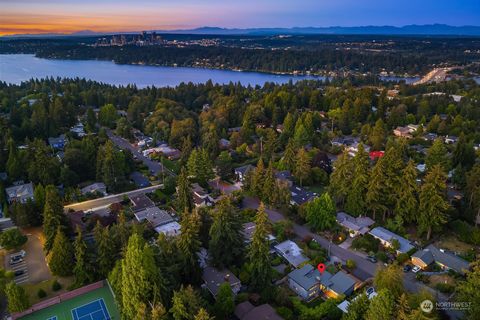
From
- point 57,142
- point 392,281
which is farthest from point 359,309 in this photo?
point 57,142

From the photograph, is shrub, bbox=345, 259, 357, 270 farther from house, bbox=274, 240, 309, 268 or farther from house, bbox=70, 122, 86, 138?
house, bbox=70, 122, 86, 138

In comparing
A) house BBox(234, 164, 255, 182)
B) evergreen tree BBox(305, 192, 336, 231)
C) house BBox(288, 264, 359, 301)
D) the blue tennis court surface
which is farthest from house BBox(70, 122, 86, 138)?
house BBox(288, 264, 359, 301)

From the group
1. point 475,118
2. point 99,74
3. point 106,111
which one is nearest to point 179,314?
point 106,111

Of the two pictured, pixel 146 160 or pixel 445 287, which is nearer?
pixel 445 287

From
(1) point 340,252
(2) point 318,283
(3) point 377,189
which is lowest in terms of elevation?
(1) point 340,252

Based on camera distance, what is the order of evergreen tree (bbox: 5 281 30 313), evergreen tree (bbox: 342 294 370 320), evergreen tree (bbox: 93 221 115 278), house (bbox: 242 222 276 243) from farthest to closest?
house (bbox: 242 222 276 243) < evergreen tree (bbox: 93 221 115 278) < evergreen tree (bbox: 5 281 30 313) < evergreen tree (bbox: 342 294 370 320)

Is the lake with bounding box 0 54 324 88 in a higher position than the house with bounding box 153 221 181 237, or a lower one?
higher

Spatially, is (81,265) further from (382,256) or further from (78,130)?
(78,130)
